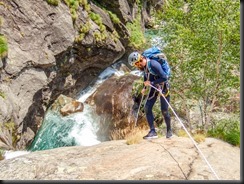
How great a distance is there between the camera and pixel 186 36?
45.1 feet

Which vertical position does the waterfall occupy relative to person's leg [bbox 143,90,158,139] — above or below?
below

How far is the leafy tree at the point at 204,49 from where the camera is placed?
1233 centimetres

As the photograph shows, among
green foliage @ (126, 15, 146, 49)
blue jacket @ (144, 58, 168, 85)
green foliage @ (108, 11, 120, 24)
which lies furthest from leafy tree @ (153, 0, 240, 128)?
green foliage @ (126, 15, 146, 49)

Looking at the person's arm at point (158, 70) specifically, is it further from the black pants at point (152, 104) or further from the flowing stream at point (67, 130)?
the flowing stream at point (67, 130)

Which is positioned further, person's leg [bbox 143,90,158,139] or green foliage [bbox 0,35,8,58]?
green foliage [bbox 0,35,8,58]

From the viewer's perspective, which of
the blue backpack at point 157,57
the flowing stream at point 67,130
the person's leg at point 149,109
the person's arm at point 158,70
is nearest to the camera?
the person's arm at point 158,70

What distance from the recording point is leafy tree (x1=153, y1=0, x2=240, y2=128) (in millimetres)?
12328

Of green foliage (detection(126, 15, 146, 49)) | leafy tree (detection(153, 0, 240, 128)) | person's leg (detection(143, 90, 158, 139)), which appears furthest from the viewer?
green foliage (detection(126, 15, 146, 49))

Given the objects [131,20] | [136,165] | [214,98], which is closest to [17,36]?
[214,98]

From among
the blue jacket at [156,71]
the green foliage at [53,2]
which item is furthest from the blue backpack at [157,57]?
the green foliage at [53,2]

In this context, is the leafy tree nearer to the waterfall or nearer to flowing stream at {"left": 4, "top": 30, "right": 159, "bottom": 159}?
flowing stream at {"left": 4, "top": 30, "right": 159, "bottom": 159}

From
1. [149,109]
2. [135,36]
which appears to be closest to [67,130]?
[149,109]

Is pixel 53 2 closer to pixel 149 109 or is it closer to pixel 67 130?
pixel 67 130

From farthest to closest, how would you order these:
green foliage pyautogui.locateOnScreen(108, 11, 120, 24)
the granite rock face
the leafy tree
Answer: green foliage pyautogui.locateOnScreen(108, 11, 120, 24)
the leafy tree
the granite rock face
